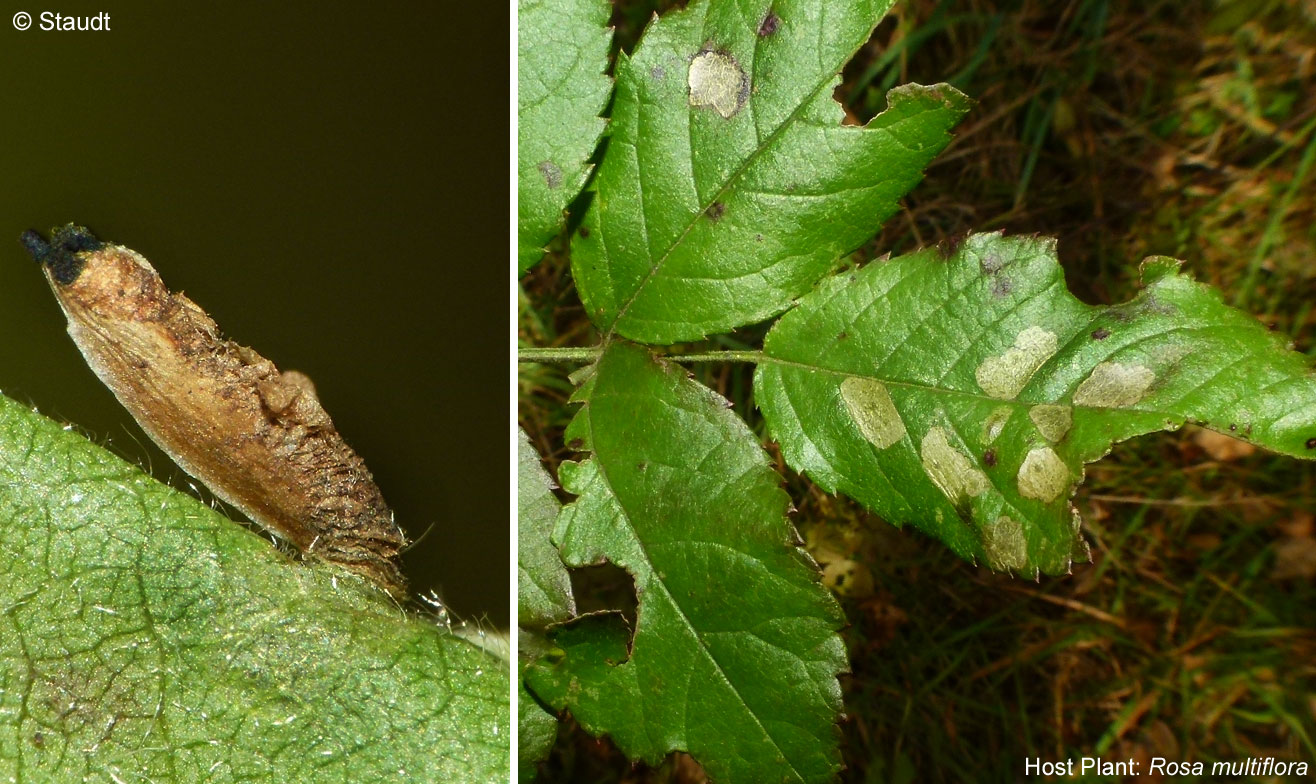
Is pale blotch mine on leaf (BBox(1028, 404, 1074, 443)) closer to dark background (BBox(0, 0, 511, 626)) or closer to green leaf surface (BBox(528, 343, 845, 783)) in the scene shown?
green leaf surface (BBox(528, 343, 845, 783))

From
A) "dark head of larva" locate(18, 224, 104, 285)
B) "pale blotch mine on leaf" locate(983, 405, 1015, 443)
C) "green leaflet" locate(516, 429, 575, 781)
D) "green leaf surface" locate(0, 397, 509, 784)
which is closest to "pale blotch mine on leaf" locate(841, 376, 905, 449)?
"pale blotch mine on leaf" locate(983, 405, 1015, 443)

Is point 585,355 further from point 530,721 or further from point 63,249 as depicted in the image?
point 63,249

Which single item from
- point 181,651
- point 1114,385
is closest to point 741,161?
point 1114,385

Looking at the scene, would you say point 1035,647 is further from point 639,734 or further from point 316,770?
point 316,770

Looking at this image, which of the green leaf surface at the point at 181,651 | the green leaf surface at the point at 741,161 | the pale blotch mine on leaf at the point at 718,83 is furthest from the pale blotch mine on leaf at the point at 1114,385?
the green leaf surface at the point at 181,651

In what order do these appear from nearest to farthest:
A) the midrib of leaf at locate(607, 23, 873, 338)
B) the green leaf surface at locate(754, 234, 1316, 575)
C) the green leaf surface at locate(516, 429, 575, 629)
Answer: the green leaf surface at locate(754, 234, 1316, 575) < the midrib of leaf at locate(607, 23, 873, 338) < the green leaf surface at locate(516, 429, 575, 629)

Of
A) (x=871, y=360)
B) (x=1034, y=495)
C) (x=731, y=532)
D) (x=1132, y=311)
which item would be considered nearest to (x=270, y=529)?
(x=731, y=532)
